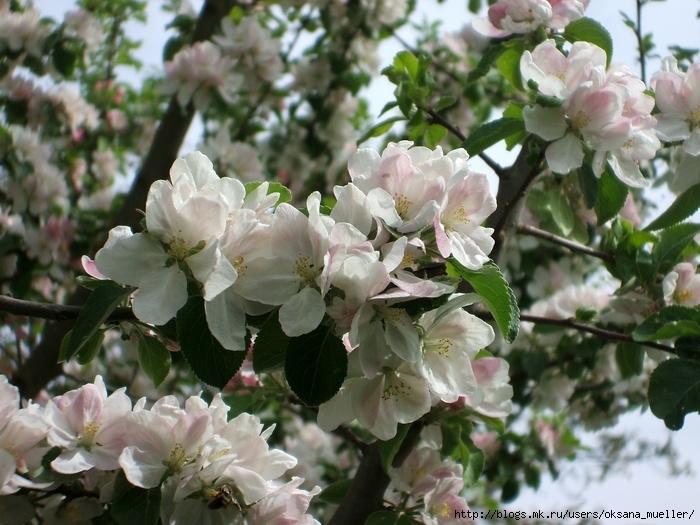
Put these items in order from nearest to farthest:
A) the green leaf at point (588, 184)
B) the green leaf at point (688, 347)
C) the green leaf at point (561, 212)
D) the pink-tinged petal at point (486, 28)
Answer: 1. the green leaf at point (688, 347)
2. the green leaf at point (588, 184)
3. the pink-tinged petal at point (486, 28)
4. the green leaf at point (561, 212)

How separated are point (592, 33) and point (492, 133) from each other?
0.31 m

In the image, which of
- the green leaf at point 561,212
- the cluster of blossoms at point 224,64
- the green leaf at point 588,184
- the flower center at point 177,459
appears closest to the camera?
the flower center at point 177,459

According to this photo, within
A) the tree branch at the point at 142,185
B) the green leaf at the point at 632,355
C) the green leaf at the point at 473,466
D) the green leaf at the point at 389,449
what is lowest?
the tree branch at the point at 142,185

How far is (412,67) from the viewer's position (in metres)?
1.63

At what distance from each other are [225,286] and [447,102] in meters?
0.82

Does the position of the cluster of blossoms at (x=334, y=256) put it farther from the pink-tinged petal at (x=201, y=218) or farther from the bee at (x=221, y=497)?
the bee at (x=221, y=497)

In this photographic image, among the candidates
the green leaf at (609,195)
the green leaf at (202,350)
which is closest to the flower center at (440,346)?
the green leaf at (202,350)

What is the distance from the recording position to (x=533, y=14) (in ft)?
→ 4.63

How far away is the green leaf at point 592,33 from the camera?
142cm

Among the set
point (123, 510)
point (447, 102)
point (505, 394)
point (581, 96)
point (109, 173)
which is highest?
point (581, 96)

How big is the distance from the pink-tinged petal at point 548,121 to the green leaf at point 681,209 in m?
0.35

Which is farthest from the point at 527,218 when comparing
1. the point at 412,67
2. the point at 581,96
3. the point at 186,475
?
the point at 186,475

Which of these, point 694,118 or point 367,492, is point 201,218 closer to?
point 367,492

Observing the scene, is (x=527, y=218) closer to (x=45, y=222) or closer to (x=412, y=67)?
(x=412, y=67)
